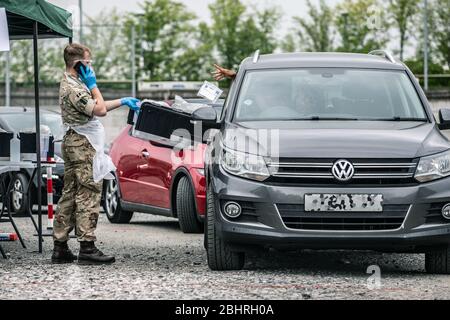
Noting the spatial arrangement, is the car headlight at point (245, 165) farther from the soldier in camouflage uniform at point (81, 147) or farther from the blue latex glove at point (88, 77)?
the blue latex glove at point (88, 77)

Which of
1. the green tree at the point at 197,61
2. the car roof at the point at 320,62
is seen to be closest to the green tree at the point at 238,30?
the green tree at the point at 197,61

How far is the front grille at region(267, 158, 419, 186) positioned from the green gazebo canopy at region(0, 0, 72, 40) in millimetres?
3017

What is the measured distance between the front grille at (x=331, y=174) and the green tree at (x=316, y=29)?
49270mm

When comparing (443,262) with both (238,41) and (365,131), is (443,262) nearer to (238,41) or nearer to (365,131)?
(365,131)

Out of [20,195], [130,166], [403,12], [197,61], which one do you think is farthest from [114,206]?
[197,61]

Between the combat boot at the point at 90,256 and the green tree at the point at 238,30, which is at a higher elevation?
the green tree at the point at 238,30

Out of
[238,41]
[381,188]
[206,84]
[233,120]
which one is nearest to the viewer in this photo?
[381,188]

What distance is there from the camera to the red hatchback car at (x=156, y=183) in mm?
12508

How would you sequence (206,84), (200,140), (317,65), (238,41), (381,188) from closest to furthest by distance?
(381,188) → (317,65) → (206,84) → (200,140) → (238,41)

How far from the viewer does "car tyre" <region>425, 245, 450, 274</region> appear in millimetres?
8705

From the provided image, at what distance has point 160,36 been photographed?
61500mm
